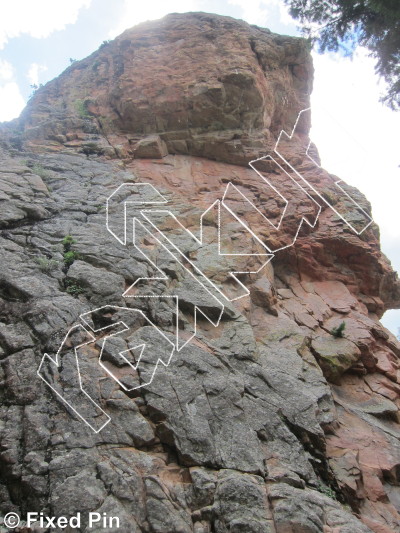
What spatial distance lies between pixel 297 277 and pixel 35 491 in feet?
31.7

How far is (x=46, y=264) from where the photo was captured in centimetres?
880

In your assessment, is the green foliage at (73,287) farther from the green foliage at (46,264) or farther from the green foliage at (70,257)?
the green foliage at (70,257)

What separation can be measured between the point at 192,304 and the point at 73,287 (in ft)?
8.92

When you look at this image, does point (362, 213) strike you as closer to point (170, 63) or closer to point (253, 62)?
point (253, 62)

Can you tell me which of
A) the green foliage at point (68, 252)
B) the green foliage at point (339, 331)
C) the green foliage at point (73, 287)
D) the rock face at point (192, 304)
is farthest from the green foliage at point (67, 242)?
the green foliage at point (339, 331)

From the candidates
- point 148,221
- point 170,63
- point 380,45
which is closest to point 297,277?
point 148,221

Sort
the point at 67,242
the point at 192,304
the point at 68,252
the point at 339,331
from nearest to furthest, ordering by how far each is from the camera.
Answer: the point at 192,304
the point at 68,252
the point at 67,242
the point at 339,331

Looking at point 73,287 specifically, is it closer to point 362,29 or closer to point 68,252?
point 68,252

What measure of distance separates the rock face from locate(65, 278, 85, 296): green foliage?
0.15 ft

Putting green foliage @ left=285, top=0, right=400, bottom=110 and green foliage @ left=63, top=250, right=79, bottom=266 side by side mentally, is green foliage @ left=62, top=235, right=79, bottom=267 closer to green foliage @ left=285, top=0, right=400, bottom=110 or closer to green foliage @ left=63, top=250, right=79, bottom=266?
green foliage @ left=63, top=250, right=79, bottom=266

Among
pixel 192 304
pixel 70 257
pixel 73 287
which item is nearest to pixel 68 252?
pixel 70 257

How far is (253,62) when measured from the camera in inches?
642

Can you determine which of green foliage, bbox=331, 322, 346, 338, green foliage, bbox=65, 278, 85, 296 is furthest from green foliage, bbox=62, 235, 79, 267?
green foliage, bbox=331, 322, 346, 338

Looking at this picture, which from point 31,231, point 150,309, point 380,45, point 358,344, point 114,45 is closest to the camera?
point 150,309
